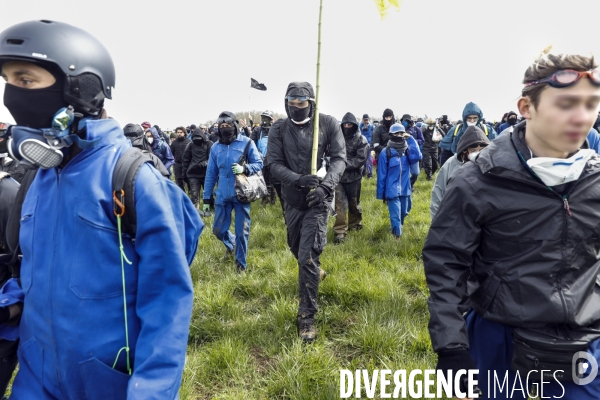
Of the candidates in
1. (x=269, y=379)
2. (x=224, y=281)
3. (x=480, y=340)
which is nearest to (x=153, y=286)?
(x=480, y=340)

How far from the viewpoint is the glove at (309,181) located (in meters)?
3.75

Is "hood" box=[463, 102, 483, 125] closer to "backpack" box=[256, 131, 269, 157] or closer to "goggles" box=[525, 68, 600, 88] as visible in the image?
"goggles" box=[525, 68, 600, 88]

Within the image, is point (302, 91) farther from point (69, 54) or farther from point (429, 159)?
point (429, 159)

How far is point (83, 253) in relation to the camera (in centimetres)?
141

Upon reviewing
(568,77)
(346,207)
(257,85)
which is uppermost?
(257,85)

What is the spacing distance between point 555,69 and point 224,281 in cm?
409

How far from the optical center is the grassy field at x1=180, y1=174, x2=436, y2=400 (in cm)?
306

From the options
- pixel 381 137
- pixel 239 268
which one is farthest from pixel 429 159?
pixel 239 268

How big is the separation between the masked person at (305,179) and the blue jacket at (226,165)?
5.52 feet

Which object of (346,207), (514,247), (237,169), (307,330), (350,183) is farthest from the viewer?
(350,183)

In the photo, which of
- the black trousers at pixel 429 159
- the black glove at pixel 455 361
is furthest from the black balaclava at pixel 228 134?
the black trousers at pixel 429 159

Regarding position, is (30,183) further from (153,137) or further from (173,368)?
(153,137)

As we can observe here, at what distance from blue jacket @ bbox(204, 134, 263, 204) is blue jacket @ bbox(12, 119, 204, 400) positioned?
4.16 m

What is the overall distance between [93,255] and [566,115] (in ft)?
6.16
